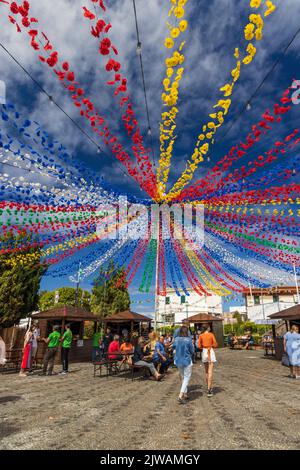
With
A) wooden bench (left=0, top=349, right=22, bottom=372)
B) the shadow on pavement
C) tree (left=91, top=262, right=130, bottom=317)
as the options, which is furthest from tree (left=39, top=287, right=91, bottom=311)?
the shadow on pavement

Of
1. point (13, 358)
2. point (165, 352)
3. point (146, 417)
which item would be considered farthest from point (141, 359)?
point (146, 417)

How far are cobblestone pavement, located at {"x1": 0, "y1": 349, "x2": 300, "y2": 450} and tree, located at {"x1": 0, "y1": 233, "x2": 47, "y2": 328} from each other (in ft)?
42.1

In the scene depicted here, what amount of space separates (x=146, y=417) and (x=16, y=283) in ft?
59.7

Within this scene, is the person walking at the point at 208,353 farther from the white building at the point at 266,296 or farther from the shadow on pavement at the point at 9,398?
the white building at the point at 266,296

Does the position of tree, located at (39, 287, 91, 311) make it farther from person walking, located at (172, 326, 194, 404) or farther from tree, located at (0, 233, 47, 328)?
person walking, located at (172, 326, 194, 404)

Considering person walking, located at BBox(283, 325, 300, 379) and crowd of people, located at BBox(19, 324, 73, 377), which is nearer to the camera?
person walking, located at BBox(283, 325, 300, 379)

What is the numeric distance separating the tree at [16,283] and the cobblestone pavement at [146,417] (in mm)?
12833

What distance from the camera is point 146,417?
515cm

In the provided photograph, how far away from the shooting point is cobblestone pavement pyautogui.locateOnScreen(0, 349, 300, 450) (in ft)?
12.5

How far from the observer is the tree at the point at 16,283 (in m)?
20.3

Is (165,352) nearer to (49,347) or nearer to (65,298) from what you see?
(49,347)

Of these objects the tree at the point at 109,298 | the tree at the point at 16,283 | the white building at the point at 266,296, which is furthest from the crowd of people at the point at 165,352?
the white building at the point at 266,296
